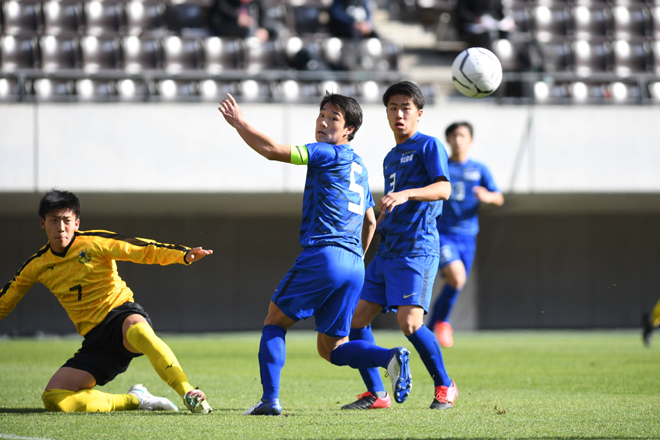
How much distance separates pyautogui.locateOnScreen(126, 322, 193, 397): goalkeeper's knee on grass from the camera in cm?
405

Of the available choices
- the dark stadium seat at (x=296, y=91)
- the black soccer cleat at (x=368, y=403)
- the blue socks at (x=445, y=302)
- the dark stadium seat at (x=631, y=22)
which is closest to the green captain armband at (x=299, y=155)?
the black soccer cleat at (x=368, y=403)

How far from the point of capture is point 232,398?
4980 mm

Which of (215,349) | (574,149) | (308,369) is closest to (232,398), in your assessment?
(308,369)

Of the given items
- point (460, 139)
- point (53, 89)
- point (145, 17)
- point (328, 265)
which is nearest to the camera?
point (328, 265)

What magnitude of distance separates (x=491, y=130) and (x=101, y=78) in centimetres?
616

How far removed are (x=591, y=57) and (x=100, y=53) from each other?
892 cm

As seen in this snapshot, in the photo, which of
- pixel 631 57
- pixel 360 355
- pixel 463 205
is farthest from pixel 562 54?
pixel 360 355

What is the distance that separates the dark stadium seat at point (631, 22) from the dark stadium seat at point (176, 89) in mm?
8805

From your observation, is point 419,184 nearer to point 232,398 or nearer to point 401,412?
point 401,412

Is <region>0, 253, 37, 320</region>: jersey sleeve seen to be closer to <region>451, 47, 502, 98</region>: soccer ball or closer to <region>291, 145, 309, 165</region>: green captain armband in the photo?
<region>291, 145, 309, 165</region>: green captain armband

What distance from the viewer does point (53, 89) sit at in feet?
38.1

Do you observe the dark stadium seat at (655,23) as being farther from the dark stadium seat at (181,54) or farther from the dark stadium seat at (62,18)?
the dark stadium seat at (62,18)

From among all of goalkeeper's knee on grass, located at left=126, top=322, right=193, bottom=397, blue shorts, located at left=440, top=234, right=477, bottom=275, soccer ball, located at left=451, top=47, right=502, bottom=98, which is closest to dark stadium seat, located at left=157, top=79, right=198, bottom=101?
blue shorts, located at left=440, top=234, right=477, bottom=275

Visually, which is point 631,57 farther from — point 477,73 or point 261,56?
point 477,73
